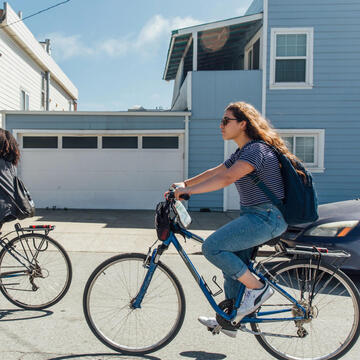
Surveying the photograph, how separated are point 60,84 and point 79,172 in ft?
36.0

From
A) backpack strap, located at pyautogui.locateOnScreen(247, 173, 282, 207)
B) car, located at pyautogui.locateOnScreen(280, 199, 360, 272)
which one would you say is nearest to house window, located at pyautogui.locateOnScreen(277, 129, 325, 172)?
car, located at pyautogui.locateOnScreen(280, 199, 360, 272)

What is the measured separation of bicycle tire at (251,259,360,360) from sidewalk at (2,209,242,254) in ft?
12.7

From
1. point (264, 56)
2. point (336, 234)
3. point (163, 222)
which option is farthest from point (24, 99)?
point (163, 222)

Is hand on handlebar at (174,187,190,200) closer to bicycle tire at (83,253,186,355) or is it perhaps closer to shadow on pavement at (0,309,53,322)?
bicycle tire at (83,253,186,355)

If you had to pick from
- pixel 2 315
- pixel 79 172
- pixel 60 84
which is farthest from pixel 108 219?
pixel 60 84

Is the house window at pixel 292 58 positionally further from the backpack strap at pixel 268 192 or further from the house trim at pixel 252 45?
the backpack strap at pixel 268 192

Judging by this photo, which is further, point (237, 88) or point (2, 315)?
point (237, 88)

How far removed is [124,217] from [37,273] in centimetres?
663

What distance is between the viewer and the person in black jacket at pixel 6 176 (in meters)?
3.89

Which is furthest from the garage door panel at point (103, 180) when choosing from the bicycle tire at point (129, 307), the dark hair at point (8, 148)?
the bicycle tire at point (129, 307)

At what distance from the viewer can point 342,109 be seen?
38.1ft

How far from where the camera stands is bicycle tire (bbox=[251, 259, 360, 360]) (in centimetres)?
289

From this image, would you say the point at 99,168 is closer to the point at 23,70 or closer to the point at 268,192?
the point at 23,70

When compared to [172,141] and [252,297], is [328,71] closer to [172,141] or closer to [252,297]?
[172,141]
